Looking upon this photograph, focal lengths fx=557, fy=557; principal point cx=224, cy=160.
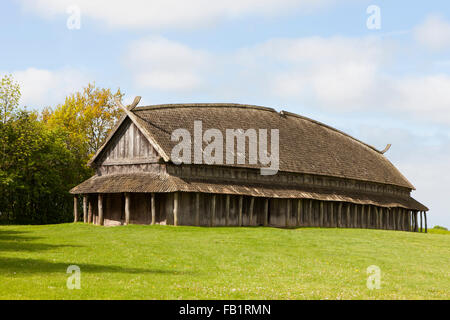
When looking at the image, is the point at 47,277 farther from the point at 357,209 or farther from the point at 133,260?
the point at 357,209

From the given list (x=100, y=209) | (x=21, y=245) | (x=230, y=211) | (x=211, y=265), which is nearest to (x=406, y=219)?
(x=230, y=211)

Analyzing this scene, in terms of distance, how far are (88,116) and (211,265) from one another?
44997 mm

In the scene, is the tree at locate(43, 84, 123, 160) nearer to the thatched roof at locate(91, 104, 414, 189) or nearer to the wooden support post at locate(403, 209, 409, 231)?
the thatched roof at locate(91, 104, 414, 189)

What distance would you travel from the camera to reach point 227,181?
44.8 metres

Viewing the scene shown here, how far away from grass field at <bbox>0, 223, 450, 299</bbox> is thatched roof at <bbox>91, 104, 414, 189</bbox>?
34.3 feet

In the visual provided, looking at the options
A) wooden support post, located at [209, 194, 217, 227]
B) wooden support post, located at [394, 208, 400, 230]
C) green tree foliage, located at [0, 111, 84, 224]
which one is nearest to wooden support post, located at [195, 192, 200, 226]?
wooden support post, located at [209, 194, 217, 227]

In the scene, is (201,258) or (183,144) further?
(183,144)

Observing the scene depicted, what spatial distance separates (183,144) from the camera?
144 ft

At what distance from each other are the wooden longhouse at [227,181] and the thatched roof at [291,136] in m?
0.12

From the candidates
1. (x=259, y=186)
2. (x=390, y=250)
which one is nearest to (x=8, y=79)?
(x=259, y=186)

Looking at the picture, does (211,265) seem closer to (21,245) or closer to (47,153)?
(21,245)

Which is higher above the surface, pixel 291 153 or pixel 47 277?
pixel 291 153

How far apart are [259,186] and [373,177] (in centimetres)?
1877
